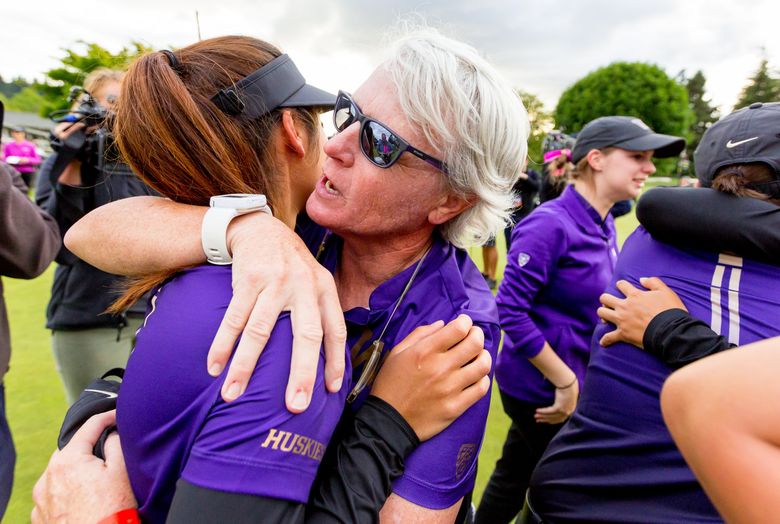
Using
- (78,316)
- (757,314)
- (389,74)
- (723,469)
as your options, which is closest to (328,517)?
(723,469)

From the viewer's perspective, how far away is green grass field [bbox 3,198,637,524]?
3.42m

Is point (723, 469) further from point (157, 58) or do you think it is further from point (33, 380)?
point (33, 380)

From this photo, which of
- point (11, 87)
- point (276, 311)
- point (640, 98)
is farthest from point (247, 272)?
point (11, 87)

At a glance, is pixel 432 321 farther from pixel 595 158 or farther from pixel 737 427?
pixel 595 158

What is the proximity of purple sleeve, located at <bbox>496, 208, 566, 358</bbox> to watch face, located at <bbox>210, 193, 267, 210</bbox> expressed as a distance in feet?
5.88

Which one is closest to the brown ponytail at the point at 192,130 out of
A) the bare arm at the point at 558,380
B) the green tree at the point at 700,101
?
the bare arm at the point at 558,380

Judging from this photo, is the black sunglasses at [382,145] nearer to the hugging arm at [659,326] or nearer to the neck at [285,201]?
the neck at [285,201]

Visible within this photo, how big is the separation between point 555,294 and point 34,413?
484 cm

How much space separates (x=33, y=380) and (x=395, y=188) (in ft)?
17.5

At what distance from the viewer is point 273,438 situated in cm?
92

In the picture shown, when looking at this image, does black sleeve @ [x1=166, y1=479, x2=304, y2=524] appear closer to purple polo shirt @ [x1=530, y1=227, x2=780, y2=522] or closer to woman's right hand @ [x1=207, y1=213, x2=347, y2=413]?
woman's right hand @ [x1=207, y1=213, x2=347, y2=413]

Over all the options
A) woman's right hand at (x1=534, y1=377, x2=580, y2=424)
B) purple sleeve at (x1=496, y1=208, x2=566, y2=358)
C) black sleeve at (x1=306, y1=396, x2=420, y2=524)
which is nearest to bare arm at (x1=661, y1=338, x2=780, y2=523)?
black sleeve at (x1=306, y1=396, x2=420, y2=524)

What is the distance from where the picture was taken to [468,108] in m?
1.46

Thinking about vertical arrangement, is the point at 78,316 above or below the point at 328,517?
below
